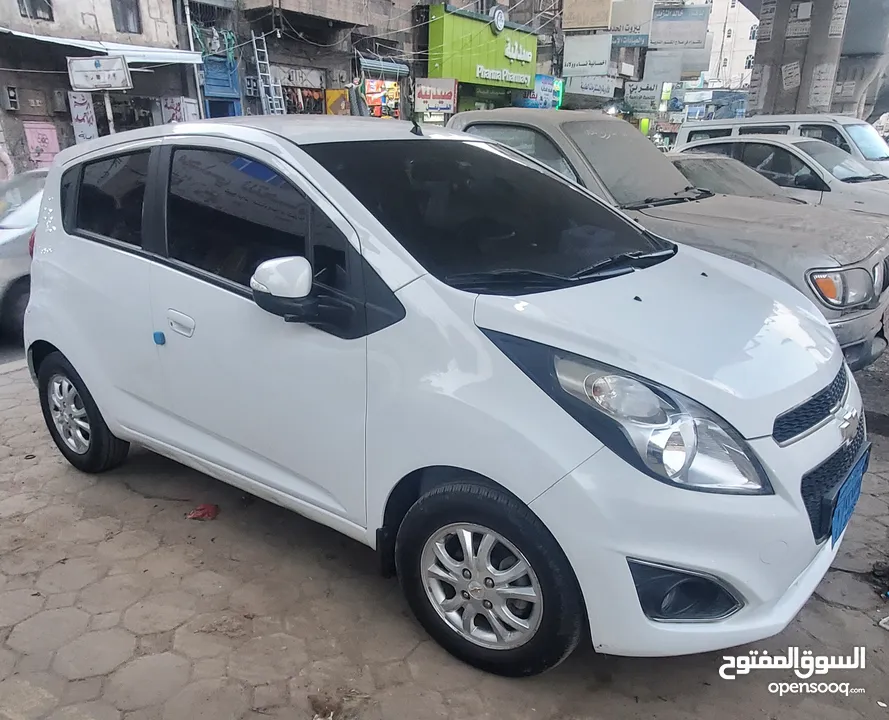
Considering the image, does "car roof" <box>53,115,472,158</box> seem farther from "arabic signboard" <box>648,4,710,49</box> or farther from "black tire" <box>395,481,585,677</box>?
"arabic signboard" <box>648,4,710,49</box>

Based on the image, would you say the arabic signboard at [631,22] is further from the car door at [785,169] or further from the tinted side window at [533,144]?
the tinted side window at [533,144]

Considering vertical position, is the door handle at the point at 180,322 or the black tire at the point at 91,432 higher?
the door handle at the point at 180,322

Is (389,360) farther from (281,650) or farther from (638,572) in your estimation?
(281,650)

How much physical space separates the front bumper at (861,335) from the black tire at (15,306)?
638cm

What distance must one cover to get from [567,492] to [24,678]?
199 cm

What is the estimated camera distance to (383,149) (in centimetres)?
279

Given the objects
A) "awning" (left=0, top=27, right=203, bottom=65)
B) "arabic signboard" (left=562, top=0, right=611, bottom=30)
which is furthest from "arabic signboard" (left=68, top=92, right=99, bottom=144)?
"arabic signboard" (left=562, top=0, right=611, bottom=30)

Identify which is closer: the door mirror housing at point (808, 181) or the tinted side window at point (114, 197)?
the tinted side window at point (114, 197)

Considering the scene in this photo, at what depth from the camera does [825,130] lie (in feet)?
32.8

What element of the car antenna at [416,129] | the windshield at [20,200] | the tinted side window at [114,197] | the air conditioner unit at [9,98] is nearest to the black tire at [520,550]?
the car antenna at [416,129]

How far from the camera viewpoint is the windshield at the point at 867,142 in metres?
9.74

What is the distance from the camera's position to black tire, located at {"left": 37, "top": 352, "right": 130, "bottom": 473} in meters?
3.50

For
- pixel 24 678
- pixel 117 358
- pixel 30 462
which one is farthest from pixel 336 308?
pixel 30 462

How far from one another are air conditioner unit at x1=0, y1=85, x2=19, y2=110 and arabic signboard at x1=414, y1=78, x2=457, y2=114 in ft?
33.5
